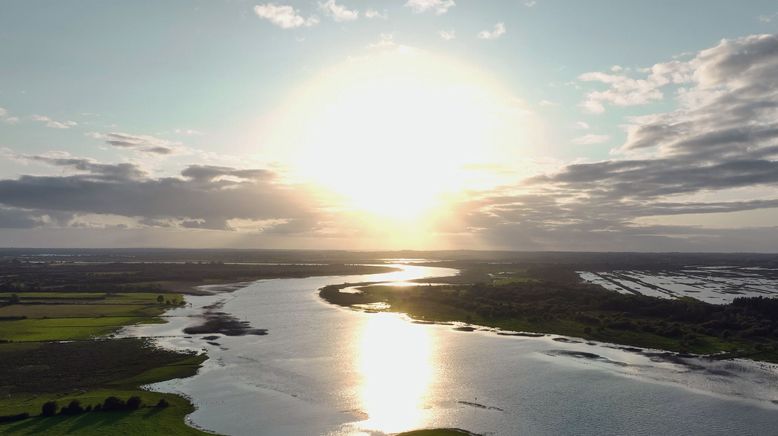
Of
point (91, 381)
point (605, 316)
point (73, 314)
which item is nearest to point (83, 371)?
point (91, 381)

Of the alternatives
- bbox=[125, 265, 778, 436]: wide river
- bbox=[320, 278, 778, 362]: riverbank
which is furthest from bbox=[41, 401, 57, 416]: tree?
bbox=[320, 278, 778, 362]: riverbank

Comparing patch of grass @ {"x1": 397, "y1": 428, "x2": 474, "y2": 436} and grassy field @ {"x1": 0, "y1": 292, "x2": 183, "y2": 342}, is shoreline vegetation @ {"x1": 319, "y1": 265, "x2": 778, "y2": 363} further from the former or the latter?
patch of grass @ {"x1": 397, "y1": 428, "x2": 474, "y2": 436}

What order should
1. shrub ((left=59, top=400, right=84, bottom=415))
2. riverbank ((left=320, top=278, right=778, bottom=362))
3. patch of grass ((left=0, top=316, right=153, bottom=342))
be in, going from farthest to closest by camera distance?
1. patch of grass ((left=0, top=316, right=153, bottom=342))
2. riverbank ((left=320, top=278, right=778, bottom=362))
3. shrub ((left=59, top=400, right=84, bottom=415))

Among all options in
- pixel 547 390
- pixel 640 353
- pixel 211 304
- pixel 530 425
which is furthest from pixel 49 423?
pixel 211 304

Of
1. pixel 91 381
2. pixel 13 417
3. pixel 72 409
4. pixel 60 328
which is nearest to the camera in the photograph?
pixel 13 417

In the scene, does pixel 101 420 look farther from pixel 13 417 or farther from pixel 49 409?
pixel 13 417

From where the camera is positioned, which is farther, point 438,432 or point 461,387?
point 461,387
